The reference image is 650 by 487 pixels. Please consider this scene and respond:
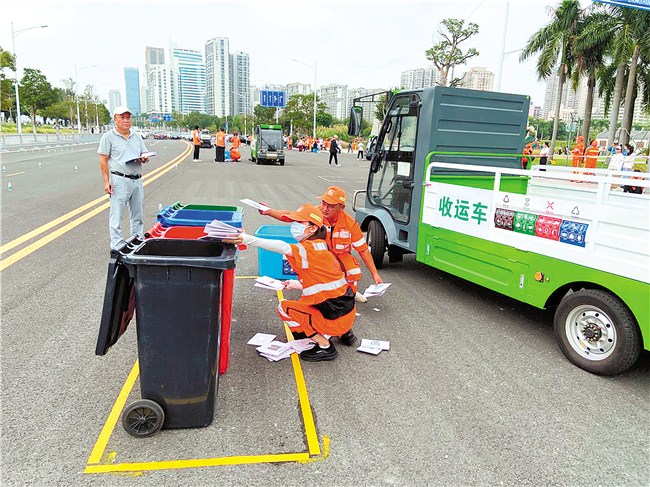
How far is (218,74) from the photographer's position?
136875 mm

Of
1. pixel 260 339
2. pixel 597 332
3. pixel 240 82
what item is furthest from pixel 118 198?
pixel 240 82

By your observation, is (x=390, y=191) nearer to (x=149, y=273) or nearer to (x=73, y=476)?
(x=149, y=273)

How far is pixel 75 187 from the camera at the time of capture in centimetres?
1417

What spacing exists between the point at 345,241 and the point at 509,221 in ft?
5.22

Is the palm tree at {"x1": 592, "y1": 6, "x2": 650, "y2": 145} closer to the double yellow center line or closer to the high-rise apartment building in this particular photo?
the double yellow center line

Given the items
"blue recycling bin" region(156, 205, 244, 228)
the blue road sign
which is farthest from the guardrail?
"blue recycling bin" region(156, 205, 244, 228)

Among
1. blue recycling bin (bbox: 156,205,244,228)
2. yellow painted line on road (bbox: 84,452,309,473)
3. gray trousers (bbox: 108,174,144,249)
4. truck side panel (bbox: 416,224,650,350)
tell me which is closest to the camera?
yellow painted line on road (bbox: 84,452,309,473)

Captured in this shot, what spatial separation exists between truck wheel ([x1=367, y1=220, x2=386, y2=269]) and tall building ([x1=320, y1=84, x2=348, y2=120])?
368 feet

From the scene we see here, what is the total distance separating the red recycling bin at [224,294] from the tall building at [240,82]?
133999mm

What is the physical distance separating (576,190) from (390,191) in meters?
2.43

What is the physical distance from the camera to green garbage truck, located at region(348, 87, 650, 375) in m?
3.76

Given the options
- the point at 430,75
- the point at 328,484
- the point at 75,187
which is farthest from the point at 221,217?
the point at 430,75

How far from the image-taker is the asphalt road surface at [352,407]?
9.09 ft

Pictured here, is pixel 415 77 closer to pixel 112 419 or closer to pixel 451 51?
pixel 451 51
